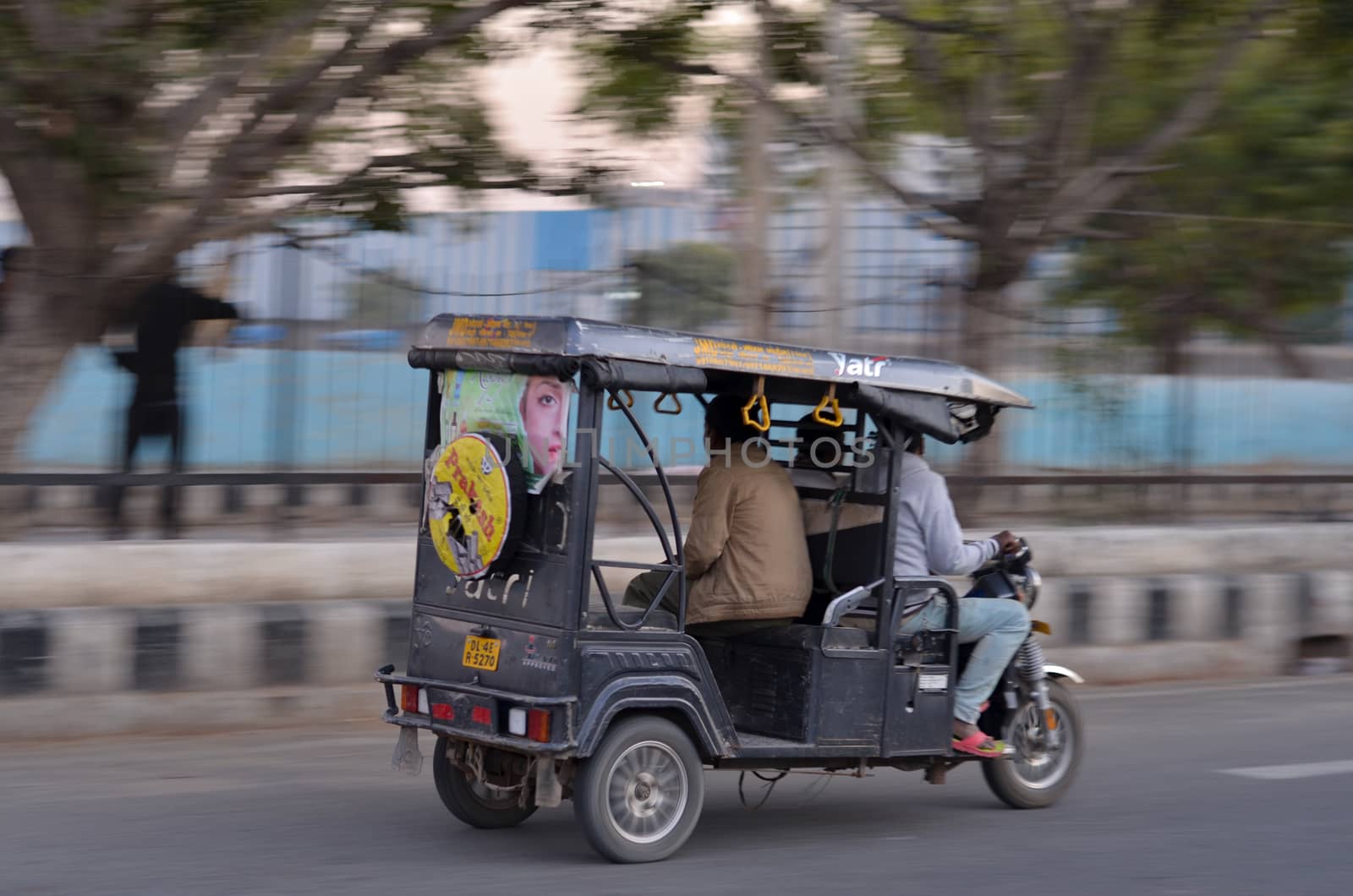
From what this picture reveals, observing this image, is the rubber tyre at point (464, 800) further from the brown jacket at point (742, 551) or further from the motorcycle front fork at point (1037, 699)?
the motorcycle front fork at point (1037, 699)

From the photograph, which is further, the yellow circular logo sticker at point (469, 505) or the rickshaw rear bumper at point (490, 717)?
the yellow circular logo sticker at point (469, 505)

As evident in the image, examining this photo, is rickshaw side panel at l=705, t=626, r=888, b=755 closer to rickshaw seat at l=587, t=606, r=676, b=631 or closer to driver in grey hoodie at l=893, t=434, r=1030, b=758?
driver in grey hoodie at l=893, t=434, r=1030, b=758

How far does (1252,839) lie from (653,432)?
407 cm

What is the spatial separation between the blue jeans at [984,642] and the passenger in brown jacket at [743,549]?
0.78 metres

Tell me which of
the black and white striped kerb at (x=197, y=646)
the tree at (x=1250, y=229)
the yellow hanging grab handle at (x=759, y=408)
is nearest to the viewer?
the yellow hanging grab handle at (x=759, y=408)

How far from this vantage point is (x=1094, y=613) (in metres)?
10.2

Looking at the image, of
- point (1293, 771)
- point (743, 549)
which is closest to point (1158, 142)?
point (1293, 771)

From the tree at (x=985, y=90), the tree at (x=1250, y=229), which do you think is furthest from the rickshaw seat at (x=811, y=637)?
the tree at (x=1250, y=229)

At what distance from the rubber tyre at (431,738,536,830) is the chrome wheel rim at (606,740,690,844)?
0.57 meters

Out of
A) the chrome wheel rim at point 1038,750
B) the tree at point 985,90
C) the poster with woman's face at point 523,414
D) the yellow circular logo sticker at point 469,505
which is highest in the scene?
the tree at point 985,90

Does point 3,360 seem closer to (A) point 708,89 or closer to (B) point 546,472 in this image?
(B) point 546,472

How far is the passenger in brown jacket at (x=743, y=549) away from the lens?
19.7 feet

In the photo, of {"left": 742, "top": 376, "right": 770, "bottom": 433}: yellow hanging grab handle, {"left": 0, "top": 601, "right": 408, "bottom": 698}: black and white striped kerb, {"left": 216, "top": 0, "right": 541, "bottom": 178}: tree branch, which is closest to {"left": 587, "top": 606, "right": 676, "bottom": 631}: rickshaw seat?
{"left": 742, "top": 376, "right": 770, "bottom": 433}: yellow hanging grab handle

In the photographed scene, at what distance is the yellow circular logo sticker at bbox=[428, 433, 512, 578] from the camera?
17.9 feet
